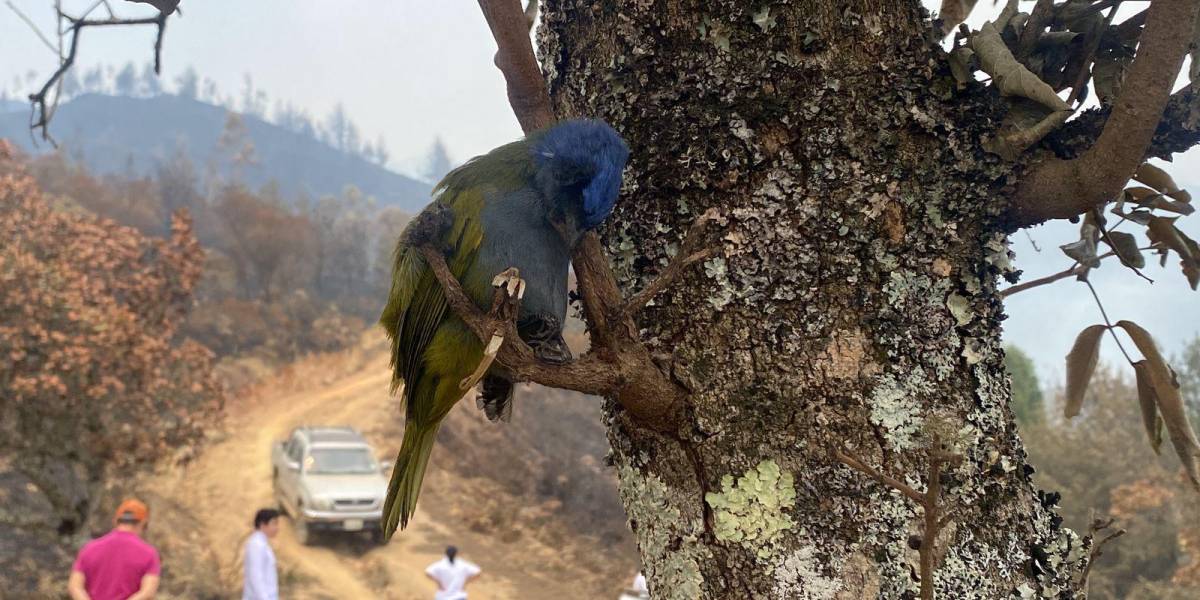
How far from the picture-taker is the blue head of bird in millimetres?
1302

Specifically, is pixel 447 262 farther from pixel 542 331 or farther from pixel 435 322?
pixel 542 331

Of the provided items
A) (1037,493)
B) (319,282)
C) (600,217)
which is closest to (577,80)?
(600,217)

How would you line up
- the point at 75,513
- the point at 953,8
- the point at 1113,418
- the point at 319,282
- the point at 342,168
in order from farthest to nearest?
the point at 342,168
the point at 319,282
the point at 1113,418
the point at 75,513
the point at 953,8

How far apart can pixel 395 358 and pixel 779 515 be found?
3.30 ft

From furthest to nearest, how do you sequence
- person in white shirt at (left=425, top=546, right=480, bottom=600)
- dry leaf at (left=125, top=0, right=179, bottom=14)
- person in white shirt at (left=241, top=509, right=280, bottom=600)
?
person in white shirt at (left=425, top=546, right=480, bottom=600) < person in white shirt at (left=241, top=509, right=280, bottom=600) < dry leaf at (left=125, top=0, right=179, bottom=14)

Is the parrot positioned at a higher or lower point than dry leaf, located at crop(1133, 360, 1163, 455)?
lower

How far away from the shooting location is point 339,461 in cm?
1151

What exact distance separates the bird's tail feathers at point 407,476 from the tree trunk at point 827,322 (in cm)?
63

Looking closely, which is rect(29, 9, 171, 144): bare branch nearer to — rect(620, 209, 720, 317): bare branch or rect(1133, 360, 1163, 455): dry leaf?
rect(620, 209, 720, 317): bare branch

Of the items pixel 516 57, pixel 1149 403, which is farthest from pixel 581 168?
pixel 1149 403

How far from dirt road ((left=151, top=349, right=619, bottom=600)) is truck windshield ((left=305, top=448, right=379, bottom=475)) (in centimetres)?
116

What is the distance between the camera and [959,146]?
3.88 ft

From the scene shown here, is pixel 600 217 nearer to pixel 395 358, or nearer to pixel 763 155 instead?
pixel 763 155

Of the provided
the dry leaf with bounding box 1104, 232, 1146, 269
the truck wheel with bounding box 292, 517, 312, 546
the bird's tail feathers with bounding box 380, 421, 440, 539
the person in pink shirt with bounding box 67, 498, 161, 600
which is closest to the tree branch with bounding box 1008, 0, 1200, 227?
the dry leaf with bounding box 1104, 232, 1146, 269
